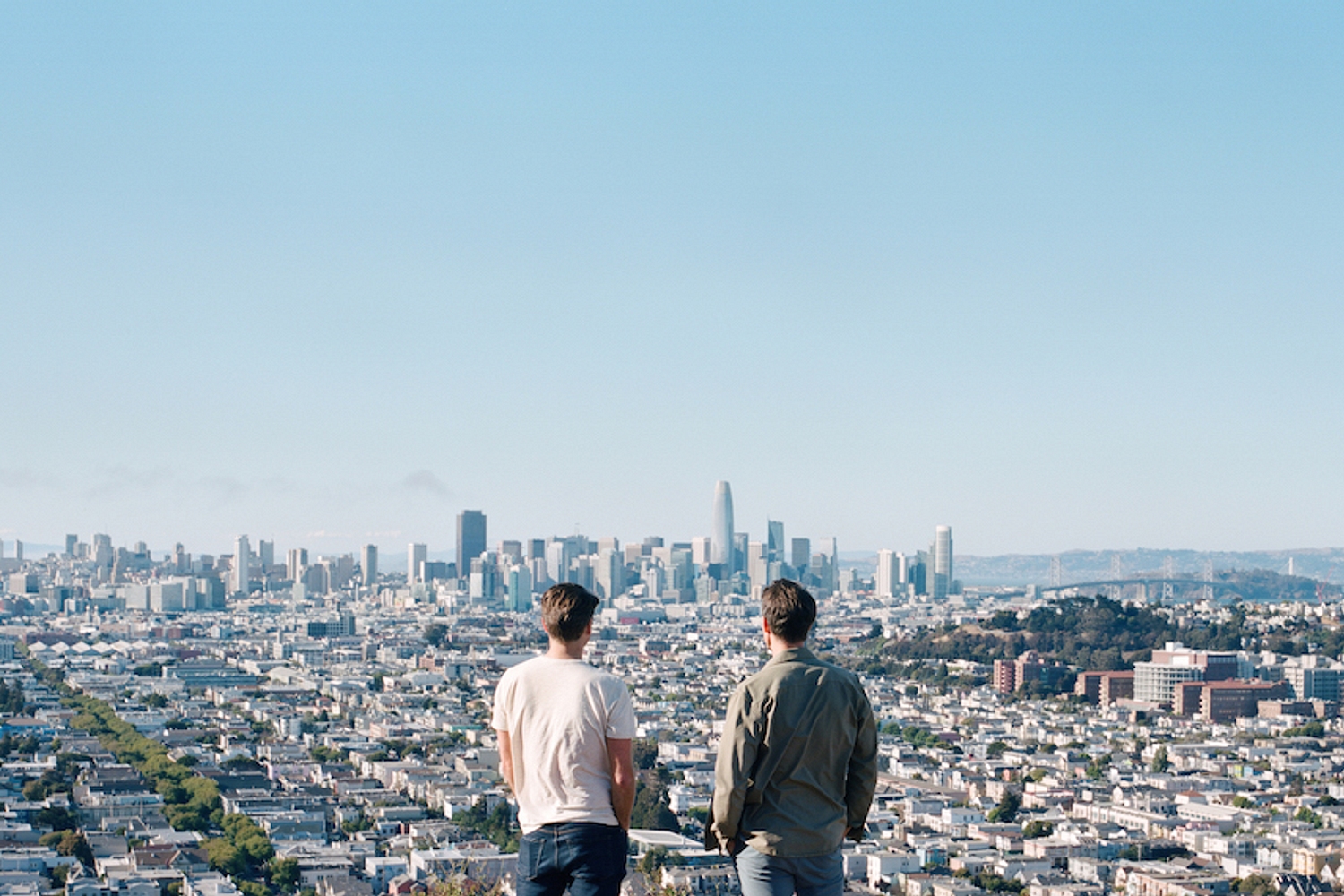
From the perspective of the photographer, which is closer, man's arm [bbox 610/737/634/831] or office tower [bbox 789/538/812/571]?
man's arm [bbox 610/737/634/831]

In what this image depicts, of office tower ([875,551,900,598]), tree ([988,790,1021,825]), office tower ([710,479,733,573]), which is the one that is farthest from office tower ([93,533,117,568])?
tree ([988,790,1021,825])

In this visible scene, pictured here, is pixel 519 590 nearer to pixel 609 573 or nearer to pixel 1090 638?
pixel 609 573

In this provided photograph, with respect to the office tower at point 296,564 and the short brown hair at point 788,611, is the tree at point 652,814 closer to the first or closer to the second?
the short brown hair at point 788,611

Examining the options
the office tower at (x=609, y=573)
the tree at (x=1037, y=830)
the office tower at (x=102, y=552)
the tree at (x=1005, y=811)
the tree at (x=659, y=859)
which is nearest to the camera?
the tree at (x=659, y=859)

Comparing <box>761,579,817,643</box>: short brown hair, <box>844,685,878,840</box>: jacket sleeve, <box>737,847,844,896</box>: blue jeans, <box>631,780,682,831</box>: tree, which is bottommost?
<box>631,780,682,831</box>: tree

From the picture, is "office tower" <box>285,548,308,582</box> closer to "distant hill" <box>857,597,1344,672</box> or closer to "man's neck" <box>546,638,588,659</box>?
"distant hill" <box>857,597,1344,672</box>

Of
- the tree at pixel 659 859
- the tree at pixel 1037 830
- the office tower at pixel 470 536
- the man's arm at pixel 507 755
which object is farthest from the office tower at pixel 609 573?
the man's arm at pixel 507 755

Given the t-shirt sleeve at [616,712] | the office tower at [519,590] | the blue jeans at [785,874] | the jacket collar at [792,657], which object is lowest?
the office tower at [519,590]

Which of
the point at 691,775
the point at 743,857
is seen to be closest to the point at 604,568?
the point at 691,775
